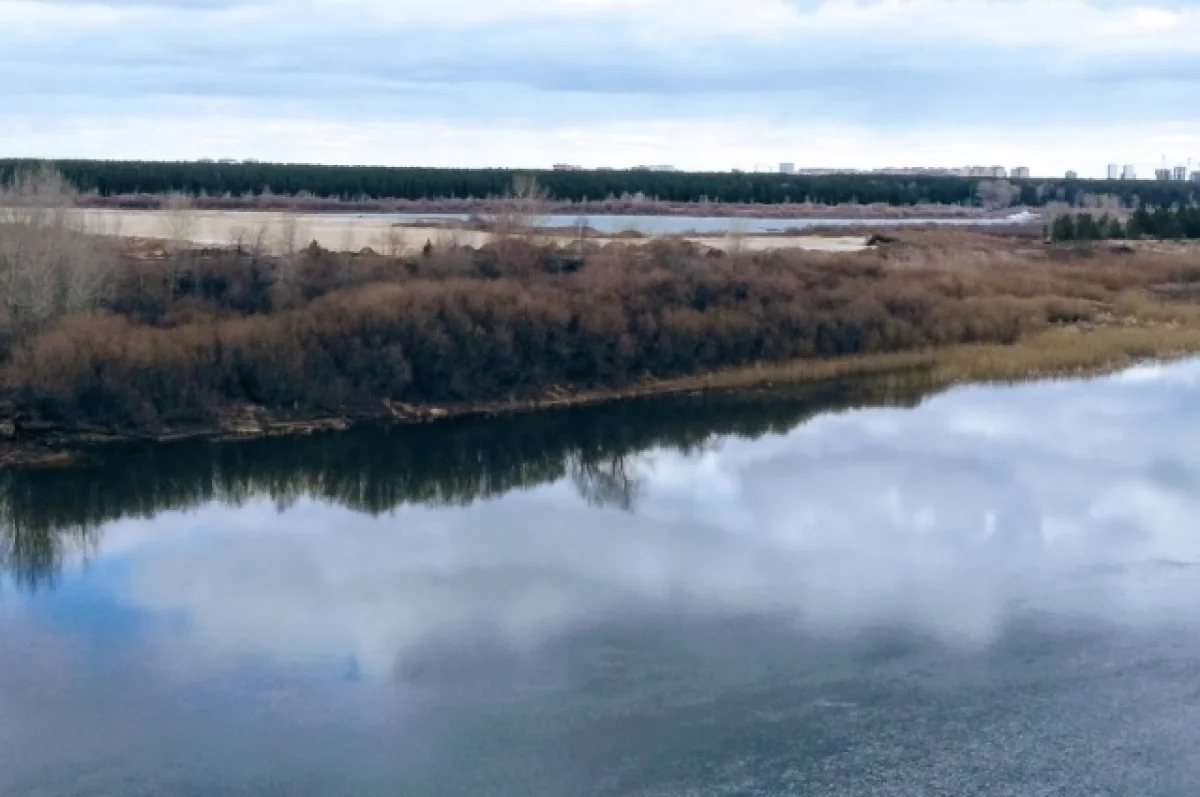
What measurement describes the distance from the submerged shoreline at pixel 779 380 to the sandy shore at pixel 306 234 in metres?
4.71

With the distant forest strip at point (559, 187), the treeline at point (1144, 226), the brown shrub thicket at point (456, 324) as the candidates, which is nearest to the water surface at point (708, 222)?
the distant forest strip at point (559, 187)

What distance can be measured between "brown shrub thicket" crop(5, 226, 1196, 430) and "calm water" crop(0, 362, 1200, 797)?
4.69 ft

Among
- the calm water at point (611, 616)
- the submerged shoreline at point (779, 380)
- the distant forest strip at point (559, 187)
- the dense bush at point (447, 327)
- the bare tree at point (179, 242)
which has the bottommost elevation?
the calm water at point (611, 616)

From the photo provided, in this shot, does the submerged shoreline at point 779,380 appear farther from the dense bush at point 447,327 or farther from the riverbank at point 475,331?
the dense bush at point 447,327

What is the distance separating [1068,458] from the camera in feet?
60.0

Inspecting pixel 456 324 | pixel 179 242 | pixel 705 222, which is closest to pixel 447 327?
pixel 456 324

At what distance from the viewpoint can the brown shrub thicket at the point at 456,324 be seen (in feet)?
64.2

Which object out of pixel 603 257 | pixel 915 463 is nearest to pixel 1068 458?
pixel 915 463

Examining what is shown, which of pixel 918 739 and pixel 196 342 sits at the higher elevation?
pixel 196 342

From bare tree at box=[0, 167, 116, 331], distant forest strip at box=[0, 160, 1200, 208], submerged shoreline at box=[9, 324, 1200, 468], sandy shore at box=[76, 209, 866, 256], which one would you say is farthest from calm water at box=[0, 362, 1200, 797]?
distant forest strip at box=[0, 160, 1200, 208]

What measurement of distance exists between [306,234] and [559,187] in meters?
33.1

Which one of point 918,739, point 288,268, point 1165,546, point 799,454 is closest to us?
point 918,739

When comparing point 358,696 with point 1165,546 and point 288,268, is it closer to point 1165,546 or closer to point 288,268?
point 1165,546

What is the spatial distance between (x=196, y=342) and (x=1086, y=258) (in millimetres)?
24337
